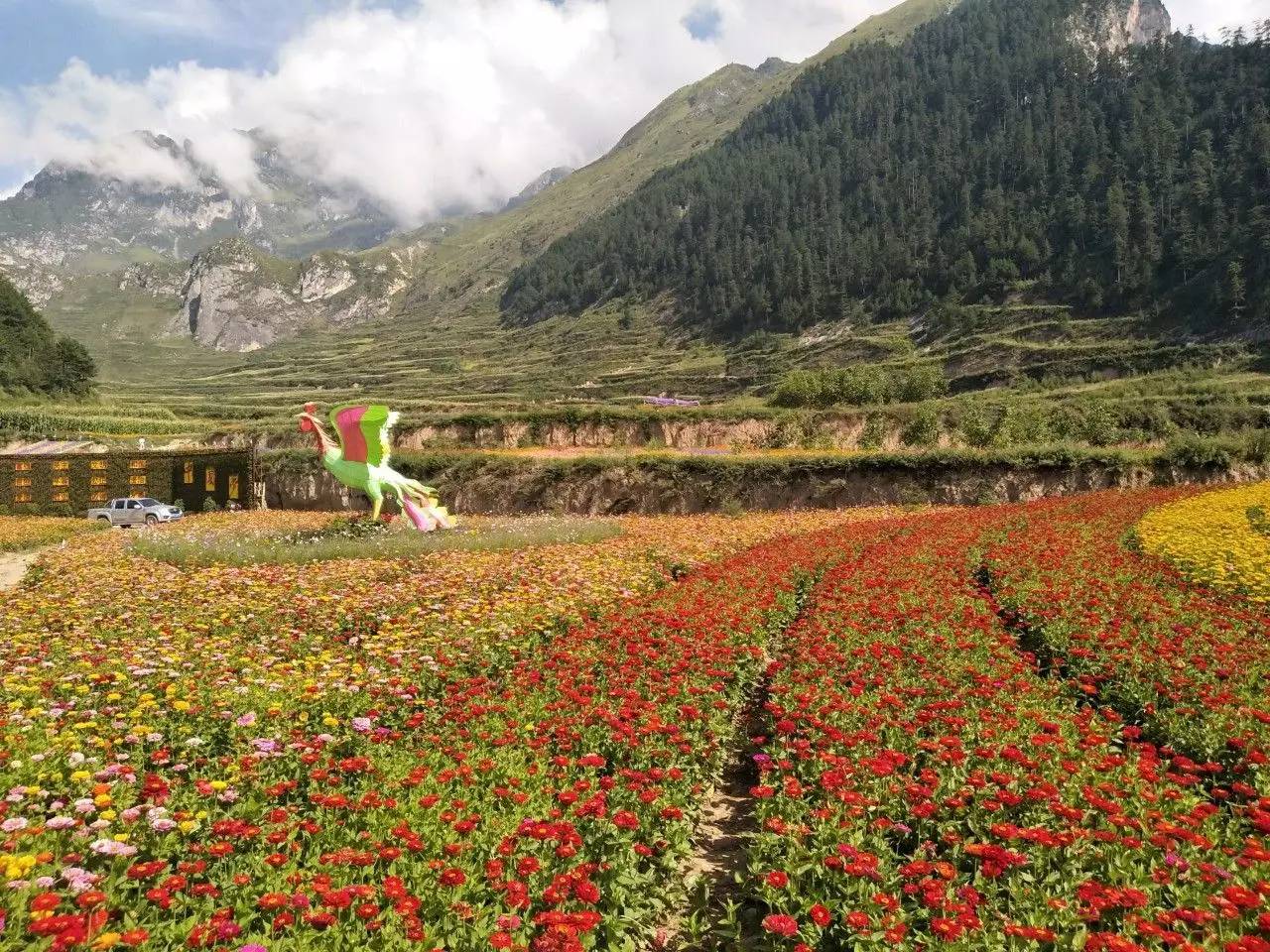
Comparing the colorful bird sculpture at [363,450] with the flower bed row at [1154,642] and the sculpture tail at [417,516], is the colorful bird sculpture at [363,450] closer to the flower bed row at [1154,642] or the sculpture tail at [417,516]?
the sculpture tail at [417,516]

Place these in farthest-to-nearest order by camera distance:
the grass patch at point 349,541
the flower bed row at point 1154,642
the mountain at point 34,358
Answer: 1. the mountain at point 34,358
2. the grass patch at point 349,541
3. the flower bed row at point 1154,642

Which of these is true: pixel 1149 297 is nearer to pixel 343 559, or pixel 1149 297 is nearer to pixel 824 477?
pixel 824 477

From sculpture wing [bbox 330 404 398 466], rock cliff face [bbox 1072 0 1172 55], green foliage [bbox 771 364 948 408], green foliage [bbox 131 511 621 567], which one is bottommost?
green foliage [bbox 131 511 621 567]

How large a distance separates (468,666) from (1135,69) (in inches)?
7063

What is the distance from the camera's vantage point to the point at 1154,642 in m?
8.21

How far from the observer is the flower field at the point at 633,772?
12.5ft

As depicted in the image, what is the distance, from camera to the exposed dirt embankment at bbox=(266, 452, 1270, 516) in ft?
91.9

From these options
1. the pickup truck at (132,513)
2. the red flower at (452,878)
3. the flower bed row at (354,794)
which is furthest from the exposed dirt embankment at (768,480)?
the red flower at (452,878)

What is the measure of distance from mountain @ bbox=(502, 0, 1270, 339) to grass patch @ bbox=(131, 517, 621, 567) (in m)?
81.8

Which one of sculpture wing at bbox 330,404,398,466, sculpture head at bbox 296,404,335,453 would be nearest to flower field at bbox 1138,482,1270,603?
sculpture wing at bbox 330,404,398,466

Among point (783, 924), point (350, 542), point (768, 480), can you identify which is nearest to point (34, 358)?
point (350, 542)

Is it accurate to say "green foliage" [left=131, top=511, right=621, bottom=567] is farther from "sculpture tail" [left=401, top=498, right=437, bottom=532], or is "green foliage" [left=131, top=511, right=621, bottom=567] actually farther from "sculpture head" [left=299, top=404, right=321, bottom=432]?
"sculpture head" [left=299, top=404, right=321, bottom=432]

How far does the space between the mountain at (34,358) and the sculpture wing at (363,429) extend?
234 ft

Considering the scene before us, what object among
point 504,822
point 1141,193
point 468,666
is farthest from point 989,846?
point 1141,193
